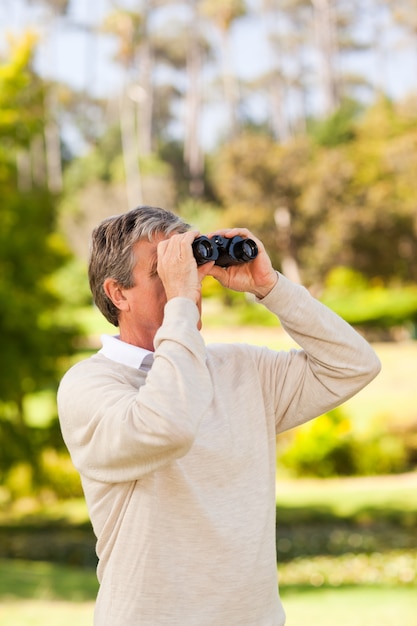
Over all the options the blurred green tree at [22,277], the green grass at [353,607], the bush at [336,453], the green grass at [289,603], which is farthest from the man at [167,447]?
the bush at [336,453]

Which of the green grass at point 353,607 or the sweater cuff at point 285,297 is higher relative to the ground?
the sweater cuff at point 285,297

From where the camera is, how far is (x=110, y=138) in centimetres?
4150

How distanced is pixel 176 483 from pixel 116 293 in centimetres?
36

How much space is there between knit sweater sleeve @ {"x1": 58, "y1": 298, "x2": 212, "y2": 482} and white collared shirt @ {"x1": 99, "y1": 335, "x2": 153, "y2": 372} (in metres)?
0.06

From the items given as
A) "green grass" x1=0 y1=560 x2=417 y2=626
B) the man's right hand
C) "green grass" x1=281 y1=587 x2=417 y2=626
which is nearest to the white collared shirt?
the man's right hand

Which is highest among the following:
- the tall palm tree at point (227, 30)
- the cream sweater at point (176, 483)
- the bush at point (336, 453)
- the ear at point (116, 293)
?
the tall palm tree at point (227, 30)

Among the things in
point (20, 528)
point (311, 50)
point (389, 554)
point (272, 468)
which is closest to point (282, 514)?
point (389, 554)

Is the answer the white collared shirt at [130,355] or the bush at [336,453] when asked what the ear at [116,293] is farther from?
the bush at [336,453]

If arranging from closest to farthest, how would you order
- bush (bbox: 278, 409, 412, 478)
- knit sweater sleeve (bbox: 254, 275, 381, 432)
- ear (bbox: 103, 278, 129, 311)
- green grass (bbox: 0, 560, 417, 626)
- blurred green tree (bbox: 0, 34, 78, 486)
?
ear (bbox: 103, 278, 129, 311), knit sweater sleeve (bbox: 254, 275, 381, 432), green grass (bbox: 0, 560, 417, 626), blurred green tree (bbox: 0, 34, 78, 486), bush (bbox: 278, 409, 412, 478)

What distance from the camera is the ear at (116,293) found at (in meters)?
1.73

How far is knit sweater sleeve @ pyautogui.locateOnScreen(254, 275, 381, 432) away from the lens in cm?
183

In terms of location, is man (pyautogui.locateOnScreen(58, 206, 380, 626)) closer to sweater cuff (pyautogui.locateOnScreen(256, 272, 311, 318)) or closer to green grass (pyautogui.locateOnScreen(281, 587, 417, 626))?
sweater cuff (pyautogui.locateOnScreen(256, 272, 311, 318))

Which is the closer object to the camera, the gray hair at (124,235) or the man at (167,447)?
the man at (167,447)

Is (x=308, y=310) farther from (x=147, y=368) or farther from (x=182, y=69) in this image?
(x=182, y=69)
